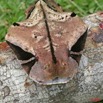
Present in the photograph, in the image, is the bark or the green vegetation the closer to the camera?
the bark

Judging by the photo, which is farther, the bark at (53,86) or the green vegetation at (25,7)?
the green vegetation at (25,7)

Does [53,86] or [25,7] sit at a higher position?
[53,86]

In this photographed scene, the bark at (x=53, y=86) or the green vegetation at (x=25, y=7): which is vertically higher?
the bark at (x=53, y=86)

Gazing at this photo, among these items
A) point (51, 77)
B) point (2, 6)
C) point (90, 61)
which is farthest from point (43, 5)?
point (2, 6)

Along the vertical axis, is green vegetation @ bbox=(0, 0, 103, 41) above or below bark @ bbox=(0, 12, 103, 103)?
below

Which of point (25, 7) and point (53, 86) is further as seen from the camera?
point (25, 7)

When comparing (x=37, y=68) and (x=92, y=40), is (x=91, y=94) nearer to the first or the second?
(x=92, y=40)

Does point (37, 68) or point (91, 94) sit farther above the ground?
point (37, 68)

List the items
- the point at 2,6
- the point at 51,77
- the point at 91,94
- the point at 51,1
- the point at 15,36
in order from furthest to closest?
1. the point at 2,6
2. the point at 51,1
3. the point at 91,94
4. the point at 15,36
5. the point at 51,77
